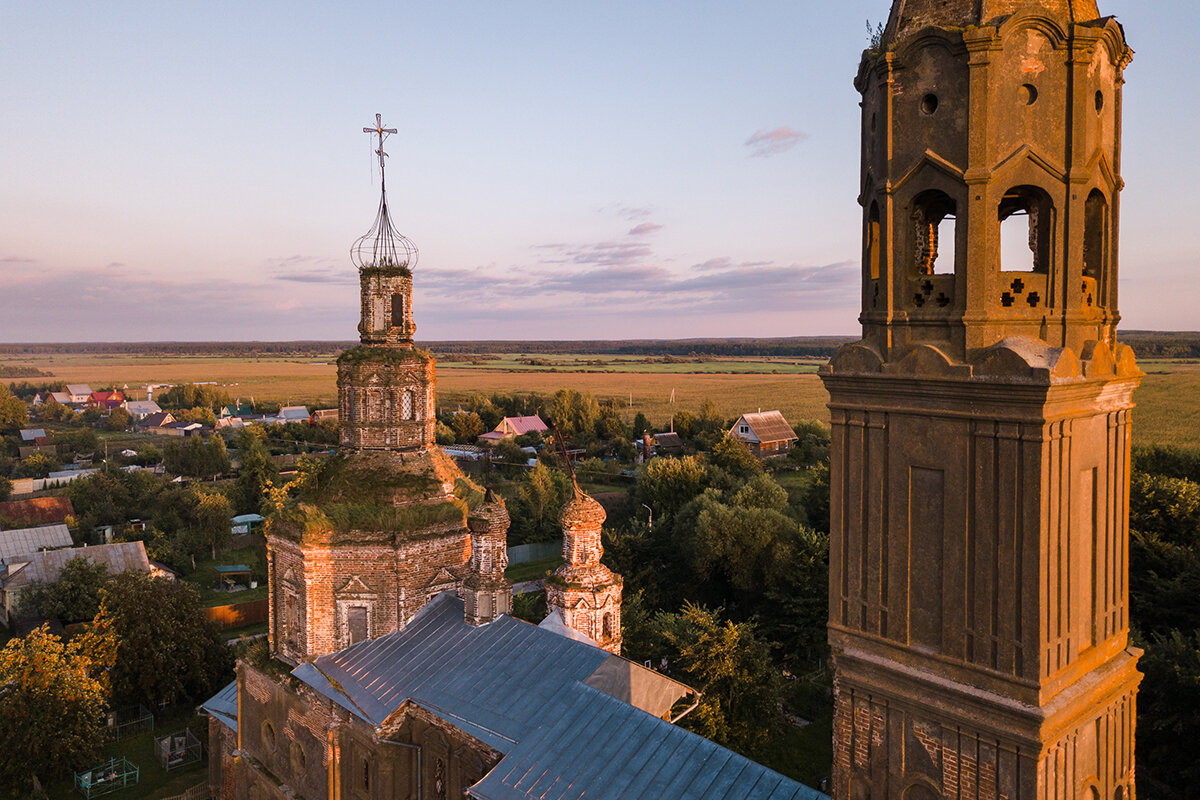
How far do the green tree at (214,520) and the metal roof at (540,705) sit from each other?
3557cm

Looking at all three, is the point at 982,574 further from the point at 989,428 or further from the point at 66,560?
the point at 66,560

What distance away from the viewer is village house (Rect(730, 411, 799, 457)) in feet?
247

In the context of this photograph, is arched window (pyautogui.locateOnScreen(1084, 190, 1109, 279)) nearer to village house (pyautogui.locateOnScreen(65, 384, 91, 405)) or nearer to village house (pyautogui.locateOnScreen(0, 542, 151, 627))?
village house (pyautogui.locateOnScreen(0, 542, 151, 627))

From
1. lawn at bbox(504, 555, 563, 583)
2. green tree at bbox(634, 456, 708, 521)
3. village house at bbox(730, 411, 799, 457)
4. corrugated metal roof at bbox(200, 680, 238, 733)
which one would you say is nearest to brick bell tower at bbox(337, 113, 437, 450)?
corrugated metal roof at bbox(200, 680, 238, 733)

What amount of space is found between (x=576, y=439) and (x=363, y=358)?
64986 millimetres

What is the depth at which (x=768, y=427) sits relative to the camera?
78250 mm

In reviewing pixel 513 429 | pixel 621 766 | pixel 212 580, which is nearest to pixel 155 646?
pixel 212 580

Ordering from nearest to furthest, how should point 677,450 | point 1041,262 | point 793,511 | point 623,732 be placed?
point 1041,262 → point 623,732 → point 793,511 → point 677,450

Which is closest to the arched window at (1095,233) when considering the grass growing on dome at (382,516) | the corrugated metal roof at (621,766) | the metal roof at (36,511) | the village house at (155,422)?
the corrugated metal roof at (621,766)

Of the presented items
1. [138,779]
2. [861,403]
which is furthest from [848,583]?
[138,779]

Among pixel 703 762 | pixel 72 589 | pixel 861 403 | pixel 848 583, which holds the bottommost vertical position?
pixel 72 589

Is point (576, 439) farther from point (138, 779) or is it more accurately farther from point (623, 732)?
point (623, 732)

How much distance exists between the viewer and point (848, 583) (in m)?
9.35

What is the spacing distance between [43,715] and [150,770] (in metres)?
4.10
